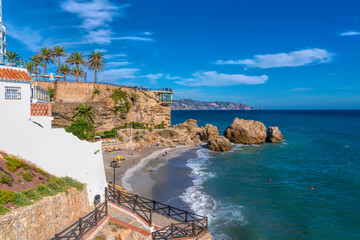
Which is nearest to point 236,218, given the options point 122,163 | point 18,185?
point 18,185

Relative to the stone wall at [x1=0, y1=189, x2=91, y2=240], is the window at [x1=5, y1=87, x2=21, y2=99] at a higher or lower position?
higher

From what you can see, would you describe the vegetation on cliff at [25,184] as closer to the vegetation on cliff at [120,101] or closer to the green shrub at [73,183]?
the green shrub at [73,183]

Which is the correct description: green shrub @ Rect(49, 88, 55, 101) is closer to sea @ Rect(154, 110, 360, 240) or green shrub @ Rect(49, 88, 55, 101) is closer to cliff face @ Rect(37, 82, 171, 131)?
cliff face @ Rect(37, 82, 171, 131)

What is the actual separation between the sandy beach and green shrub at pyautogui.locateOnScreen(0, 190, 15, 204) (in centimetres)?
1761

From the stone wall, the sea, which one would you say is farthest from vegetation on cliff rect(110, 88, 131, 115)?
the stone wall

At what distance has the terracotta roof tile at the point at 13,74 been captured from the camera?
1510cm

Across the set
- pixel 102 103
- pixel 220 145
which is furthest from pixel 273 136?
pixel 102 103

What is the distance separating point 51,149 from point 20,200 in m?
4.78

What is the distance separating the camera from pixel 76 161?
1477 centimetres

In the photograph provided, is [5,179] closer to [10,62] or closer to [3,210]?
[3,210]

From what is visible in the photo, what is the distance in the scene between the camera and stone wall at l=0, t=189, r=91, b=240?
8.88 m

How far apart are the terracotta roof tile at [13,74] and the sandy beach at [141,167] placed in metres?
17.0

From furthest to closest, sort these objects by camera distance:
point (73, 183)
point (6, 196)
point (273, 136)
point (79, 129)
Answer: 1. point (273, 136)
2. point (79, 129)
3. point (73, 183)
4. point (6, 196)

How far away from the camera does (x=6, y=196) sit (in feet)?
31.2
